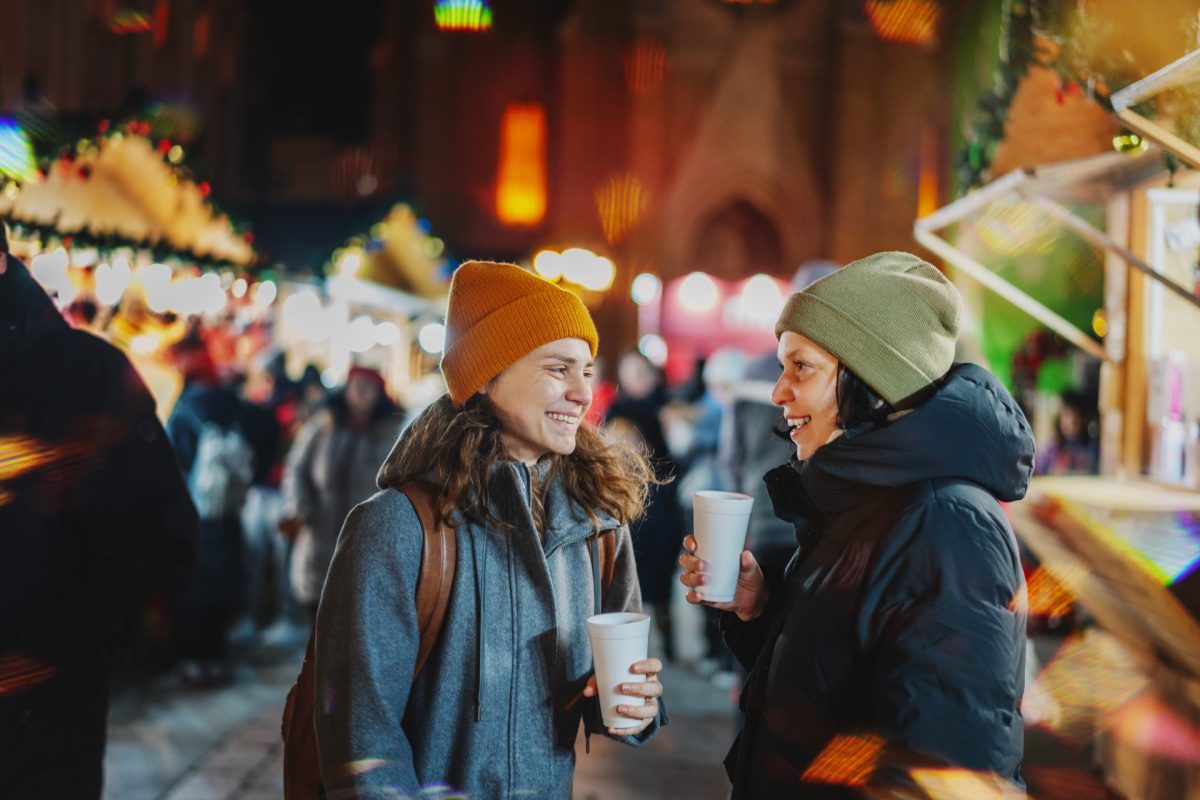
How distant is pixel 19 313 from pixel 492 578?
Answer: 1.44 m

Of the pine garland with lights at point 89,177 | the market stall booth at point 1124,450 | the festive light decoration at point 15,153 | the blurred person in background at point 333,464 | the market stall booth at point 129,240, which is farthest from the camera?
the blurred person in background at point 333,464

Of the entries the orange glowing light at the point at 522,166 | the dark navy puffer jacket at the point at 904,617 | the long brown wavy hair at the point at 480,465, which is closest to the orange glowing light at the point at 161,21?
the orange glowing light at the point at 522,166

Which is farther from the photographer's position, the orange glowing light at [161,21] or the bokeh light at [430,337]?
the orange glowing light at [161,21]

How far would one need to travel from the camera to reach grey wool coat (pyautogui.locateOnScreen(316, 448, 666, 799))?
193 cm

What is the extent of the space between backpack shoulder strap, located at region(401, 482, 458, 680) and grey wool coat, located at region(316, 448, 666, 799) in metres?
0.02

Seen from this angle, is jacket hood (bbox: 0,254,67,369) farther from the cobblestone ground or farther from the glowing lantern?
the glowing lantern

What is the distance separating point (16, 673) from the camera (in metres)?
2.34

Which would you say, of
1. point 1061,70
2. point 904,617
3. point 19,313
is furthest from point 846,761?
point 1061,70

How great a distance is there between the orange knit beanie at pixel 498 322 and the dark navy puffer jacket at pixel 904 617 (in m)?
0.65

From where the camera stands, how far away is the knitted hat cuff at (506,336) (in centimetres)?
223

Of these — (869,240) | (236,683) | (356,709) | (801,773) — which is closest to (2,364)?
(356,709)

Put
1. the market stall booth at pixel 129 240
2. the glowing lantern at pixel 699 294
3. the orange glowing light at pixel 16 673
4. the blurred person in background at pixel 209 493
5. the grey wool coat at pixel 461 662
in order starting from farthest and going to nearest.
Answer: the glowing lantern at pixel 699 294
the blurred person in background at pixel 209 493
the market stall booth at pixel 129 240
the orange glowing light at pixel 16 673
the grey wool coat at pixel 461 662

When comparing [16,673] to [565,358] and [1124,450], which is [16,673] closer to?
[565,358]

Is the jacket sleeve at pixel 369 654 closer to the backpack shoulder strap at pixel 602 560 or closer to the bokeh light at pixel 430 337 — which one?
the backpack shoulder strap at pixel 602 560
